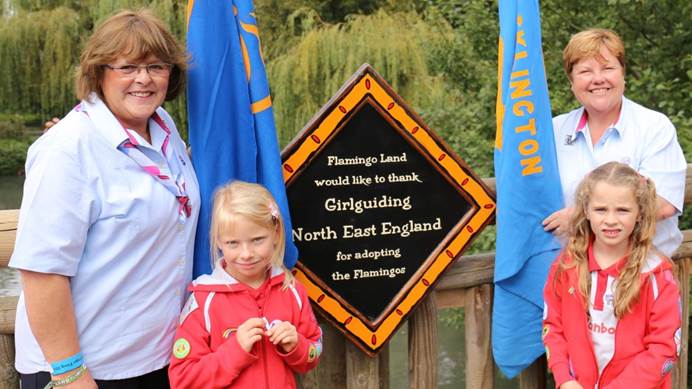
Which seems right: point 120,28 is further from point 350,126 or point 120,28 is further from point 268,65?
point 268,65

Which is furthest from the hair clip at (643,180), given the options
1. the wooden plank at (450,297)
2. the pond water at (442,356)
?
the pond water at (442,356)

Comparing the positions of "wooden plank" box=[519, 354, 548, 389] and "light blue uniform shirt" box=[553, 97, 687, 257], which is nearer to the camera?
"light blue uniform shirt" box=[553, 97, 687, 257]

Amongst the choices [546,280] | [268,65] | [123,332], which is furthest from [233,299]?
[268,65]

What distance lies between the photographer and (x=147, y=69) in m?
2.02

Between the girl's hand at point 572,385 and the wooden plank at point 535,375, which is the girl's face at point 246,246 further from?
the wooden plank at point 535,375

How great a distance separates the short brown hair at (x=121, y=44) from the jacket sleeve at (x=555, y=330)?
1336mm

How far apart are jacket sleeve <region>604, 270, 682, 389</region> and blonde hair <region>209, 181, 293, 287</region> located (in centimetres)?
105

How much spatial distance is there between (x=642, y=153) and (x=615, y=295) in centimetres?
48

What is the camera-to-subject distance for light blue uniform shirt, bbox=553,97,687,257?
2.48 metres

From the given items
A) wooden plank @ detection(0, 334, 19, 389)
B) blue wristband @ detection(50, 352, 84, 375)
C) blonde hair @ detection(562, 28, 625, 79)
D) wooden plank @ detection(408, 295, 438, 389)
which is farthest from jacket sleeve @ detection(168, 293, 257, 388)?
blonde hair @ detection(562, 28, 625, 79)

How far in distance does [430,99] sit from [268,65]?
1786 mm

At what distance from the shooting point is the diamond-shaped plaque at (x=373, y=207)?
2.57 meters

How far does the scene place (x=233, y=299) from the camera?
7.11 feet

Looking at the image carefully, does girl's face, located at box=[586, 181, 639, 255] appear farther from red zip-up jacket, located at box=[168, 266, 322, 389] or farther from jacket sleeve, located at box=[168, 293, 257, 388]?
jacket sleeve, located at box=[168, 293, 257, 388]
